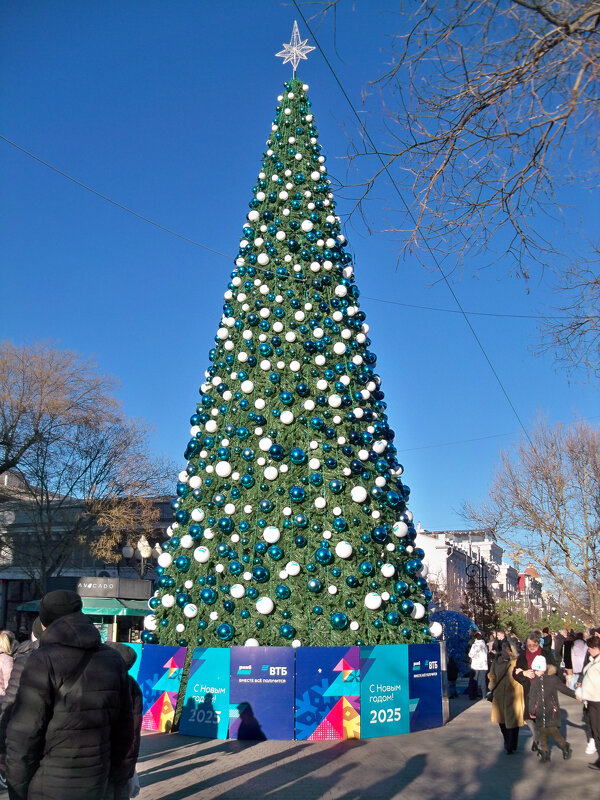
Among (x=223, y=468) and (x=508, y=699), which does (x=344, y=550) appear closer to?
(x=223, y=468)

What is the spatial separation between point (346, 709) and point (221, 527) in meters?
2.97

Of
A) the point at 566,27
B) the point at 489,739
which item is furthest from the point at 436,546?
the point at 566,27

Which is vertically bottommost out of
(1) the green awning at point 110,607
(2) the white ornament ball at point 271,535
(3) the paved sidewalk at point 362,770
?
(3) the paved sidewalk at point 362,770

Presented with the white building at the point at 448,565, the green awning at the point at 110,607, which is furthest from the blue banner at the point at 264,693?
the white building at the point at 448,565

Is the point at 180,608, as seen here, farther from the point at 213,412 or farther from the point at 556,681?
the point at 556,681

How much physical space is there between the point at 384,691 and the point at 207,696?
241cm

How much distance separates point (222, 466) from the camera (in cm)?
1059

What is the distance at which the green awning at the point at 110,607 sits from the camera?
57.1ft

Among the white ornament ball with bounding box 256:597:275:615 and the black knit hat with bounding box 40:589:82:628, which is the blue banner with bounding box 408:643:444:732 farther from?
the black knit hat with bounding box 40:589:82:628

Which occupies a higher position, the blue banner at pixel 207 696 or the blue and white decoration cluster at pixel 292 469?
the blue and white decoration cluster at pixel 292 469

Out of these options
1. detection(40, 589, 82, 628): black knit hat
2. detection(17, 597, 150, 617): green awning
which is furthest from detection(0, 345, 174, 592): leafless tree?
detection(40, 589, 82, 628): black knit hat

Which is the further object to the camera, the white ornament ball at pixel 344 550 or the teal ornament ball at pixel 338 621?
the white ornament ball at pixel 344 550

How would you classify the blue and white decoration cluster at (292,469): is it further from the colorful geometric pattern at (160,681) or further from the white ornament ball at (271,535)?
the colorful geometric pattern at (160,681)

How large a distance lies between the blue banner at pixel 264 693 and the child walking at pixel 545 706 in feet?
9.98
